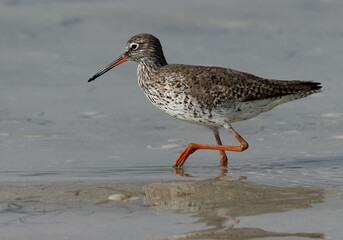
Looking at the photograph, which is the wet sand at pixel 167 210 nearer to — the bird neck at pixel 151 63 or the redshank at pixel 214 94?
the redshank at pixel 214 94

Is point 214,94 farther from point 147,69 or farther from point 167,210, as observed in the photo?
point 167,210

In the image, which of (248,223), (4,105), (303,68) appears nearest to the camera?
(248,223)

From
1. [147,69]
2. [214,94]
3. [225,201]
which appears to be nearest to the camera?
[225,201]

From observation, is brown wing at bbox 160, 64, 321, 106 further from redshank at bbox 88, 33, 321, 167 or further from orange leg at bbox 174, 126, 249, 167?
orange leg at bbox 174, 126, 249, 167

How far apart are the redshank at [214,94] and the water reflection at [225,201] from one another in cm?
151

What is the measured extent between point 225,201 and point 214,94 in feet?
9.14

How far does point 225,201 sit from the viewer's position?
22.1 feet

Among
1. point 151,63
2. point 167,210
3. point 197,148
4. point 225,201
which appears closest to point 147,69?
point 151,63

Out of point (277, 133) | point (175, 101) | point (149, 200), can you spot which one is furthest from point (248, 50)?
point (149, 200)

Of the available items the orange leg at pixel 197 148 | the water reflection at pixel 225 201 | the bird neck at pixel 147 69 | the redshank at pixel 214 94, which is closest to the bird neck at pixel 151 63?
the bird neck at pixel 147 69

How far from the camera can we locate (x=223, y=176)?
8.22m

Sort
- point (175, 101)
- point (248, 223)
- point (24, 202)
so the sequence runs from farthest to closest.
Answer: point (175, 101) < point (24, 202) < point (248, 223)

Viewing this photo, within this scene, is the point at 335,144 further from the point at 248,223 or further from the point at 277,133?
the point at 248,223

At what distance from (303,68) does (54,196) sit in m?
7.22
